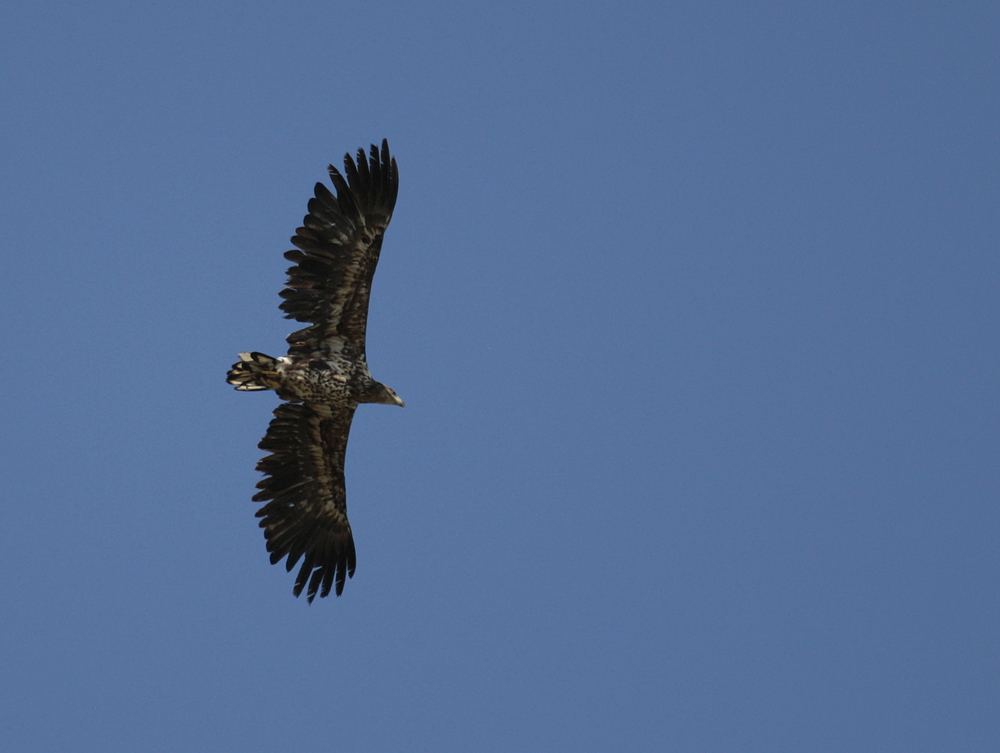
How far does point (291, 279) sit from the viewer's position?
Answer: 14.0 m

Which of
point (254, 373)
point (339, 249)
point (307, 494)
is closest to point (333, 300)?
point (339, 249)

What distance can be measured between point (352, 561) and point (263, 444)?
1982 mm

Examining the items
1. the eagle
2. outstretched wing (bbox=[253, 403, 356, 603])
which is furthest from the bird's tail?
outstretched wing (bbox=[253, 403, 356, 603])

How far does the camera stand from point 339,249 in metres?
Answer: 14.0

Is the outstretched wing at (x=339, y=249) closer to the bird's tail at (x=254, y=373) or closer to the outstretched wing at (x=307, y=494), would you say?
the bird's tail at (x=254, y=373)

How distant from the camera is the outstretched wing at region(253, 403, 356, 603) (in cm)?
1489

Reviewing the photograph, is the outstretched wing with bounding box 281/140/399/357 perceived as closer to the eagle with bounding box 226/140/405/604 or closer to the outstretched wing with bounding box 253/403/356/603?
the eagle with bounding box 226/140/405/604

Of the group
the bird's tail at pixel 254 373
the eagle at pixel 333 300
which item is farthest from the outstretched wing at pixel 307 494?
the bird's tail at pixel 254 373

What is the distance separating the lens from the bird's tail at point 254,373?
539 inches

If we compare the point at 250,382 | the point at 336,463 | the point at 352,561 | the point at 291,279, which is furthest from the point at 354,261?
the point at 352,561

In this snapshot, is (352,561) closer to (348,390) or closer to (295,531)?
(295,531)

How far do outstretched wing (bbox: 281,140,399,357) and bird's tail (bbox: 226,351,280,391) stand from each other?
16.1 inches

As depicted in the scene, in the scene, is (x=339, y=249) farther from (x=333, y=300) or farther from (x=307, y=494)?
(x=307, y=494)

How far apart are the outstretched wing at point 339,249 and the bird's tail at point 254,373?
41cm
